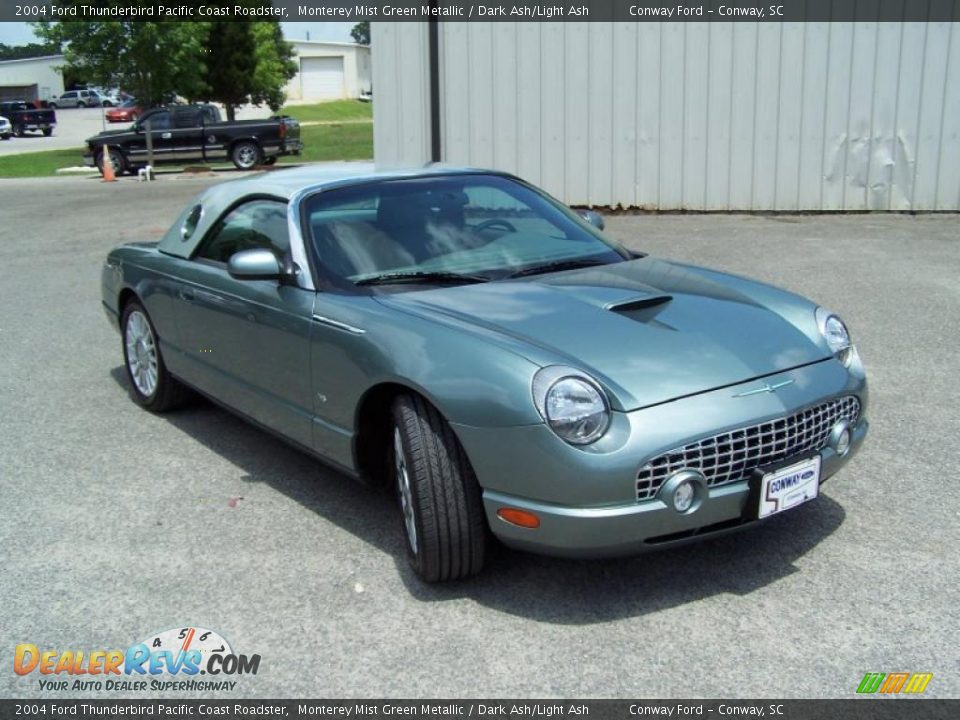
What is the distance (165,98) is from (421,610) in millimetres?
32386

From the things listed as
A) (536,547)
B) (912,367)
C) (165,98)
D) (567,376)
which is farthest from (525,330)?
(165,98)

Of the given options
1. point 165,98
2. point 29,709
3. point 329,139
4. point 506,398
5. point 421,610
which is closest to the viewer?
point 29,709

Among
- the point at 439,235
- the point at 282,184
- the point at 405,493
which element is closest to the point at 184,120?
the point at 282,184

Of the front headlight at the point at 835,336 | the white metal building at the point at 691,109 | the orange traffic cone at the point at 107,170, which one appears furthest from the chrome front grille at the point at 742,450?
the orange traffic cone at the point at 107,170

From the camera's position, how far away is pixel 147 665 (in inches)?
126

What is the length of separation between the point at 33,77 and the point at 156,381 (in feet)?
287

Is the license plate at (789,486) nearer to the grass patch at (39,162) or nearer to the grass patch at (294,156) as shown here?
the grass patch at (294,156)

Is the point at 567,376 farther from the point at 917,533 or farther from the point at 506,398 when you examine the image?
the point at 917,533

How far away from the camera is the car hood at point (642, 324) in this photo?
334cm

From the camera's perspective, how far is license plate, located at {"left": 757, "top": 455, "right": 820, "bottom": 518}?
3309mm

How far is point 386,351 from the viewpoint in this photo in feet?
12.0

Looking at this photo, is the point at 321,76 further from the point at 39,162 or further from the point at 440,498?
the point at 440,498

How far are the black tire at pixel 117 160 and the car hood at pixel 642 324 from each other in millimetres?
23460

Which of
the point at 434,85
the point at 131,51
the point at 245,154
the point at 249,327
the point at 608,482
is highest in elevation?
the point at 131,51
